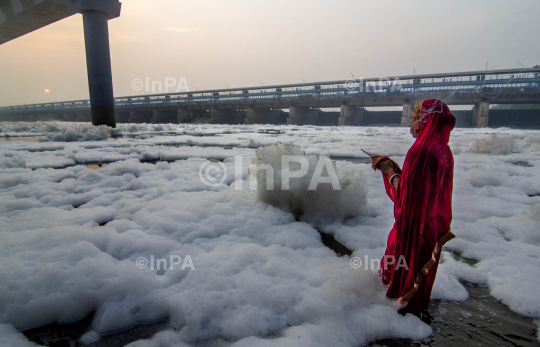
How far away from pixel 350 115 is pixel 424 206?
2846 centimetres

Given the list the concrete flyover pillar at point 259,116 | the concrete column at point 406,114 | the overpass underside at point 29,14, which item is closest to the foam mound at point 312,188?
the overpass underside at point 29,14

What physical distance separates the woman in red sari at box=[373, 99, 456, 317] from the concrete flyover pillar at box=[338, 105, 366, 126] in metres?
27.9

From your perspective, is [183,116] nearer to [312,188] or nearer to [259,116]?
[259,116]

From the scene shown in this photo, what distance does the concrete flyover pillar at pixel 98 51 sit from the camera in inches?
477

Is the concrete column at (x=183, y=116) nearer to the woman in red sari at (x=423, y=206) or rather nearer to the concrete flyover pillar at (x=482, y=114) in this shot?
the concrete flyover pillar at (x=482, y=114)

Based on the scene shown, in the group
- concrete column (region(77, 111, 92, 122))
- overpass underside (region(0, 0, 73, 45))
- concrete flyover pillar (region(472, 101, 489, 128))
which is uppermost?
overpass underside (region(0, 0, 73, 45))

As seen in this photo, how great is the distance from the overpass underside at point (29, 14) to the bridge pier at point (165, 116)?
1633cm

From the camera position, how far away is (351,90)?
28.8m

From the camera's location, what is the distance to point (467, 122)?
24797 mm

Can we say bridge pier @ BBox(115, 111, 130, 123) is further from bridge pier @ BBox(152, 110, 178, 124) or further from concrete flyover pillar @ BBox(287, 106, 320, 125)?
concrete flyover pillar @ BBox(287, 106, 320, 125)

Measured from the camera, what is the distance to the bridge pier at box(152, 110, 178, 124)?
33.4 m

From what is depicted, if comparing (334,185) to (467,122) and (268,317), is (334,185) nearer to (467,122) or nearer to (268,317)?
(268,317)

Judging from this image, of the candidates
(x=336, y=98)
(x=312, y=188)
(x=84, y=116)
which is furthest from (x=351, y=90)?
(x=84, y=116)

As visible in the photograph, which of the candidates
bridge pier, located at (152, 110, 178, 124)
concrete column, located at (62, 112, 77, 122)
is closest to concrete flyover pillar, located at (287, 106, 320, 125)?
bridge pier, located at (152, 110, 178, 124)
